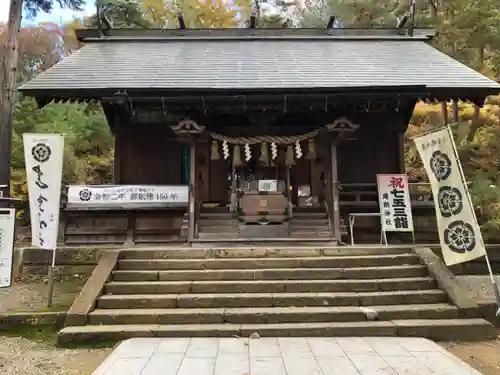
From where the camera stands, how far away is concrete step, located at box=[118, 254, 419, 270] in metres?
6.91

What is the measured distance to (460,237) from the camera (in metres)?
6.48

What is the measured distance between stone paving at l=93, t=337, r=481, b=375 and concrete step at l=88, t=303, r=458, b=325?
42 centimetres

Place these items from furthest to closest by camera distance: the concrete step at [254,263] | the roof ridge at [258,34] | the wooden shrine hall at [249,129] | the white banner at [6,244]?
the roof ridge at [258,34] < the wooden shrine hall at [249,129] < the concrete step at [254,263] < the white banner at [6,244]

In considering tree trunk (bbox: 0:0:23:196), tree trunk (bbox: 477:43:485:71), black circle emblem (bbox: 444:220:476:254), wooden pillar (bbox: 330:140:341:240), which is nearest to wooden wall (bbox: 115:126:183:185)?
tree trunk (bbox: 0:0:23:196)

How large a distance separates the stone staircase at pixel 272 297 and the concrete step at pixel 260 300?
0.05ft

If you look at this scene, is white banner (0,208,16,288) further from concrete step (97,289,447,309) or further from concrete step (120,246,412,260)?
concrete step (120,246,412,260)

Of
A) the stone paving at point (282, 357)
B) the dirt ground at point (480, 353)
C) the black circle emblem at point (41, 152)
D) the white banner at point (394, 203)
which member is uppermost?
the black circle emblem at point (41, 152)

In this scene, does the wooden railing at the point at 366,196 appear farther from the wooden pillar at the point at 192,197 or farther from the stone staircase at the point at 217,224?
the wooden pillar at the point at 192,197

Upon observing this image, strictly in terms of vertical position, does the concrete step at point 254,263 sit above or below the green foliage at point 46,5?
below

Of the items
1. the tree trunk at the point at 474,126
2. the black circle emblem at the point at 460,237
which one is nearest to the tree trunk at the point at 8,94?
the black circle emblem at the point at 460,237

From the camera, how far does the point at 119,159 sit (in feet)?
34.7

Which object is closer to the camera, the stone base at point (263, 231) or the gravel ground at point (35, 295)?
the gravel ground at point (35, 295)

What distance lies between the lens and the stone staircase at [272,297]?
5496 mm

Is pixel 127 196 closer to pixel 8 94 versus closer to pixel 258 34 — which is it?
pixel 8 94
